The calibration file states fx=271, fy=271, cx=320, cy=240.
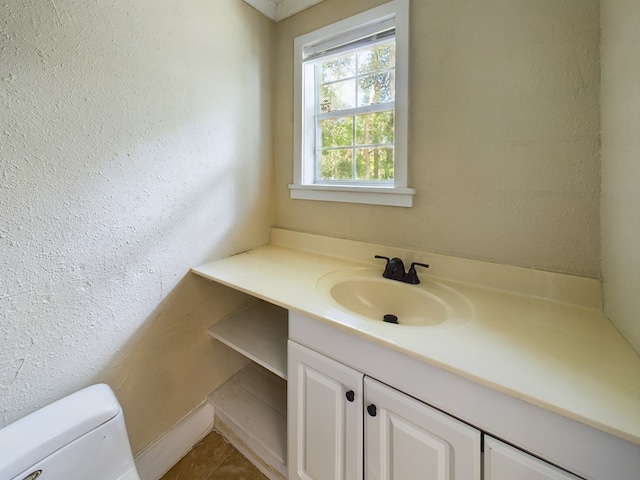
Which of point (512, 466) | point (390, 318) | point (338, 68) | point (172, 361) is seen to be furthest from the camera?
point (338, 68)

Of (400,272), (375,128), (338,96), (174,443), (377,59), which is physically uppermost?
(377,59)

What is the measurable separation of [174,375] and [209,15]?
1665 millimetres

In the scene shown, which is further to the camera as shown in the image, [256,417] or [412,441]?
[256,417]

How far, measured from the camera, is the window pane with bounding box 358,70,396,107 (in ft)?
4.29

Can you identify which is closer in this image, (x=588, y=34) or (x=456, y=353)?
(x=456, y=353)

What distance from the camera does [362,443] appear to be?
843 mm

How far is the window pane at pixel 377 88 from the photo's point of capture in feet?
4.29

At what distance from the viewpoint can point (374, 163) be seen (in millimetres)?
1388

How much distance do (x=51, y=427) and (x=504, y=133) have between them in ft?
5.67

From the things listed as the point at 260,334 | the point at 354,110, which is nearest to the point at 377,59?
the point at 354,110

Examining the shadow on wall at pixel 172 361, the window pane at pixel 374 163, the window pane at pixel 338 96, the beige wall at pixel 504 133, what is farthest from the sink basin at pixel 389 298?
the window pane at pixel 338 96

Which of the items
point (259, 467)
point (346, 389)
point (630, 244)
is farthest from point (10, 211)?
point (630, 244)

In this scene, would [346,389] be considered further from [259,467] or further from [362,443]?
[259,467]

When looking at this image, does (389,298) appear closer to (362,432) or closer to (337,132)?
(362,432)
